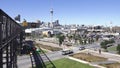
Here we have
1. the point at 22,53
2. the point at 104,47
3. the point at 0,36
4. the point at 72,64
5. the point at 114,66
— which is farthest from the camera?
the point at 104,47

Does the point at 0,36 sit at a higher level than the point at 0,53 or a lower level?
higher

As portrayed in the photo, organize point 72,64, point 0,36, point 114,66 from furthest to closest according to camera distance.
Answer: point 72,64
point 114,66
point 0,36

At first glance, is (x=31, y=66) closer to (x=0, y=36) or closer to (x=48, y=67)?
(x=48, y=67)

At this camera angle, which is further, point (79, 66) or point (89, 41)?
point (89, 41)

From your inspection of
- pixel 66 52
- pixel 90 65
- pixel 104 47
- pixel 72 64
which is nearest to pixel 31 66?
pixel 72 64

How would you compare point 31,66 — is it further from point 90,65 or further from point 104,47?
point 104,47

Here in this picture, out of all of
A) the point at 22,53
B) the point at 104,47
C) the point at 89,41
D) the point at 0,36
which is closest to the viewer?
the point at 0,36

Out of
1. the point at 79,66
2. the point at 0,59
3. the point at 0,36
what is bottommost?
the point at 79,66

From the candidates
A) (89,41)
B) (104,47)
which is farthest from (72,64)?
(89,41)

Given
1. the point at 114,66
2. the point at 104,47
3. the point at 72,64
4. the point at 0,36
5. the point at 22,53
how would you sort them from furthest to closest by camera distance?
the point at 104,47, the point at 22,53, the point at 72,64, the point at 114,66, the point at 0,36
